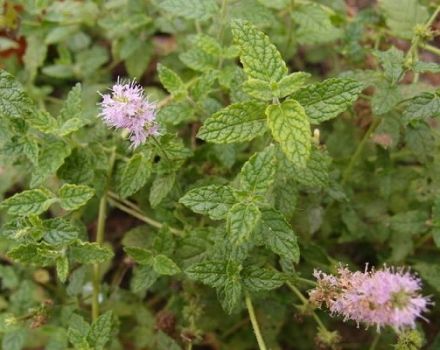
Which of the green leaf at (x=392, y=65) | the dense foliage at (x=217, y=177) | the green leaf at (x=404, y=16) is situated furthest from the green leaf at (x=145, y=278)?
the green leaf at (x=404, y=16)

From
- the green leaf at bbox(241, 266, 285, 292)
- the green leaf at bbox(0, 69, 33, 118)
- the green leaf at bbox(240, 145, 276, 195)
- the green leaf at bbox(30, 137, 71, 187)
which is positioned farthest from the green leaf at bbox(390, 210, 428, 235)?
the green leaf at bbox(0, 69, 33, 118)

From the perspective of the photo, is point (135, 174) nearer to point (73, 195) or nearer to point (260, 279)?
point (73, 195)

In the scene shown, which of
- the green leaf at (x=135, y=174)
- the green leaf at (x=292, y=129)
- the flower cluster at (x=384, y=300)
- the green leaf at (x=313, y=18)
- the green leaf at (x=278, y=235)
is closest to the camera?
the flower cluster at (x=384, y=300)

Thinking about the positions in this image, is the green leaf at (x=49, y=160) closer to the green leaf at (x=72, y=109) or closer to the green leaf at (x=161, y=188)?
the green leaf at (x=72, y=109)

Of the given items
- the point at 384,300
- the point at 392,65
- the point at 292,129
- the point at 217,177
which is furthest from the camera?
the point at 217,177

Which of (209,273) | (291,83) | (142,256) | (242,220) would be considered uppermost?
(291,83)

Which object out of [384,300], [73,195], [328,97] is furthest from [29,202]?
[384,300]
